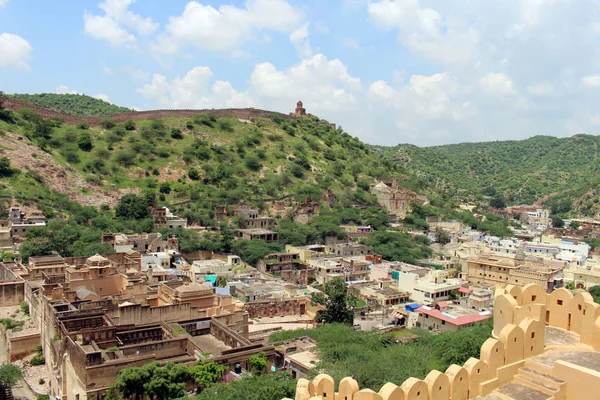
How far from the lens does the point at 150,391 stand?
18484 millimetres

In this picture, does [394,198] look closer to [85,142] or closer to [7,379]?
[85,142]

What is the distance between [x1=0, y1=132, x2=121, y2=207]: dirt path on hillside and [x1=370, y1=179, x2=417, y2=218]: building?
3417 centimetres

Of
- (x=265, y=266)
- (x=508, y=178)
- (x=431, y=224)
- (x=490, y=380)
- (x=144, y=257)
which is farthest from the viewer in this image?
(x=508, y=178)

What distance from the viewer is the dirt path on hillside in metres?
52.7

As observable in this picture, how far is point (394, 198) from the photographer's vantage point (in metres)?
71.3

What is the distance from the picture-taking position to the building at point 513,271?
4262 centimetres

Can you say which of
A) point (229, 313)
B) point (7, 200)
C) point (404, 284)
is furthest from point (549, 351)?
point (7, 200)

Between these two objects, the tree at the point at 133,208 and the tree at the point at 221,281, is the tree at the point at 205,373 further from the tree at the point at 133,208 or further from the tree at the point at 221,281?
the tree at the point at 133,208

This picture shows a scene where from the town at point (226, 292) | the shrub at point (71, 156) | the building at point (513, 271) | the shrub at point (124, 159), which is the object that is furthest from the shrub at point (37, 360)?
the shrub at point (124, 159)

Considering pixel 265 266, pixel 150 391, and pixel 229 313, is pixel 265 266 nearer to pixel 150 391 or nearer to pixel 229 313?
pixel 229 313

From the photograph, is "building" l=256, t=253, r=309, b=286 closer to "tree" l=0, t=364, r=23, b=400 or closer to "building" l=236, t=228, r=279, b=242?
"building" l=236, t=228, r=279, b=242

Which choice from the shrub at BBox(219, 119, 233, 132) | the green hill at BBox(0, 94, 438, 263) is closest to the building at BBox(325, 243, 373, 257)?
the green hill at BBox(0, 94, 438, 263)

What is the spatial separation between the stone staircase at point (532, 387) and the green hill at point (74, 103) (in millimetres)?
95513

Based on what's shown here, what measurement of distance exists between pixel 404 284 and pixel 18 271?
85.3 ft
